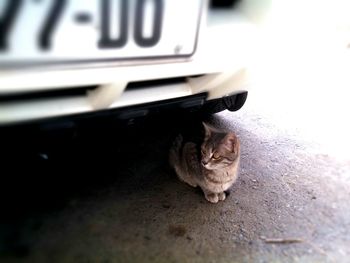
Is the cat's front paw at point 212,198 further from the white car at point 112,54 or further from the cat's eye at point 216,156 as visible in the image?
the white car at point 112,54

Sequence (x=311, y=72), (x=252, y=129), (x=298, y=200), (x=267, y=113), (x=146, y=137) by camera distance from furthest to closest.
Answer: (x=311, y=72), (x=267, y=113), (x=252, y=129), (x=146, y=137), (x=298, y=200)

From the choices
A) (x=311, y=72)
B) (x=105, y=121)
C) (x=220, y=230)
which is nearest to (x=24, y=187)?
(x=105, y=121)

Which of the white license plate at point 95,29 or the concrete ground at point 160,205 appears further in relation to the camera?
the concrete ground at point 160,205

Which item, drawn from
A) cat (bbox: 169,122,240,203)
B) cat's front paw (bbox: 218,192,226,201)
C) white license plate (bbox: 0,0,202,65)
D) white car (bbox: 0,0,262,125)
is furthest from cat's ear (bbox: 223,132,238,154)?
white license plate (bbox: 0,0,202,65)

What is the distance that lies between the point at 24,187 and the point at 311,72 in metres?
3.10

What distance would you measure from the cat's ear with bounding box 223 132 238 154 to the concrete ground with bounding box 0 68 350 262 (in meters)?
0.23

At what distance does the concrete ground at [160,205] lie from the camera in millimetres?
1197

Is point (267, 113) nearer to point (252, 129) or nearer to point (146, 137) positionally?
point (252, 129)

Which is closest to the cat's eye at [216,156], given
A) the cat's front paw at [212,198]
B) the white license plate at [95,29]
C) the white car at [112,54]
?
the cat's front paw at [212,198]

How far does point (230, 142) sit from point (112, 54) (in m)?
0.94

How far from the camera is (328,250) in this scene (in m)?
1.43

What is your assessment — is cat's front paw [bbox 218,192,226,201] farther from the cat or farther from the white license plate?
the white license plate

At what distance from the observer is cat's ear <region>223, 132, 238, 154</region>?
169 centimetres

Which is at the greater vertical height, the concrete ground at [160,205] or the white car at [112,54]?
the white car at [112,54]
